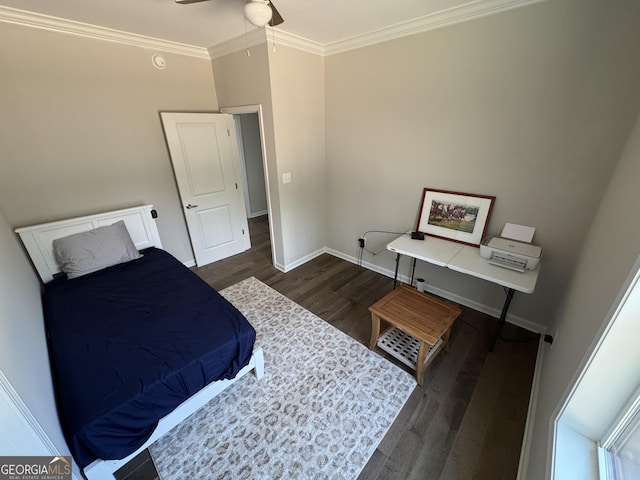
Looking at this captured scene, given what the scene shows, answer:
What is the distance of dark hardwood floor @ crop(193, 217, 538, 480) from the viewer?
142 cm

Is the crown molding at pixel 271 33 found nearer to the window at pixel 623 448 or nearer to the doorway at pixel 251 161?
the doorway at pixel 251 161

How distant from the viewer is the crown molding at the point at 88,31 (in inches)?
76.8

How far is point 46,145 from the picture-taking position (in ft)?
7.40

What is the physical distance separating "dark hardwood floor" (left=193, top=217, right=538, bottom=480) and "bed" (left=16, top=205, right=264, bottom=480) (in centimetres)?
99

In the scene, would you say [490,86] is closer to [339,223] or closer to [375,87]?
[375,87]

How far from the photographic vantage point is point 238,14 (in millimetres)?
2064

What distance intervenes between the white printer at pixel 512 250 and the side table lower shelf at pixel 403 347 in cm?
80

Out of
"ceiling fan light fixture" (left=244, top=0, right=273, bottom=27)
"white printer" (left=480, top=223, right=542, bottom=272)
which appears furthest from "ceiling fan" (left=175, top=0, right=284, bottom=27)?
"white printer" (left=480, top=223, right=542, bottom=272)

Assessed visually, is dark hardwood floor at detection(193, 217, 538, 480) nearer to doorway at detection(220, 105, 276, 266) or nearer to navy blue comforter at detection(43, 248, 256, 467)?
navy blue comforter at detection(43, 248, 256, 467)

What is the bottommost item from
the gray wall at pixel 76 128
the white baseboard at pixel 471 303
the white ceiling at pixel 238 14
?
the white baseboard at pixel 471 303

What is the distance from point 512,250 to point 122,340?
9.19ft

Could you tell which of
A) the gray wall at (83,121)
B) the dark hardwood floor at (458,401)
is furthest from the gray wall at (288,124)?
the dark hardwood floor at (458,401)

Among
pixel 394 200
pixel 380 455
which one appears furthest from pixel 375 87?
pixel 380 455

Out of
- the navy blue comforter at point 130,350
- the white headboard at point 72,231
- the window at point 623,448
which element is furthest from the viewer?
the white headboard at point 72,231
